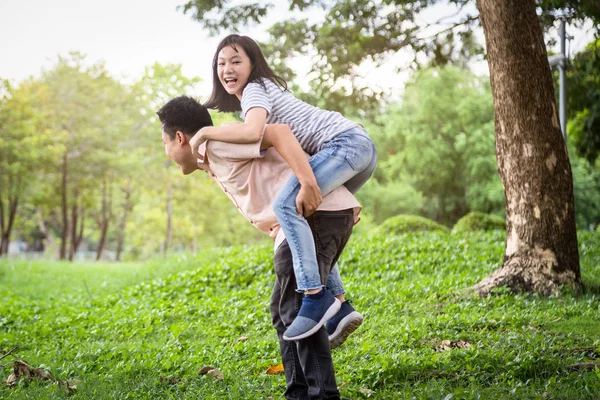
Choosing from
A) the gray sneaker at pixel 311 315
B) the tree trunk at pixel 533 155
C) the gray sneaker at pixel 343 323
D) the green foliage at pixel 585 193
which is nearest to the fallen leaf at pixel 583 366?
the gray sneaker at pixel 343 323

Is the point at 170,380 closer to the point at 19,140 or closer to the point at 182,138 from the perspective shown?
the point at 182,138

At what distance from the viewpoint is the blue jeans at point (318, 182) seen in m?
3.25

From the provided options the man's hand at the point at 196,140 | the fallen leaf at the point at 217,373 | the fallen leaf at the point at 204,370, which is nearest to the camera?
the man's hand at the point at 196,140

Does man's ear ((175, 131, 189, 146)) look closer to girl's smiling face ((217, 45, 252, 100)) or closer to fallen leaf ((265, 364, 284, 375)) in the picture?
girl's smiling face ((217, 45, 252, 100))

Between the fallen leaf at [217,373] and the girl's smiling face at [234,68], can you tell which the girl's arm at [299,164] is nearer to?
the girl's smiling face at [234,68]

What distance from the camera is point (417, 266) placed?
9.36 m

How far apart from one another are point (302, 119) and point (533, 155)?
174 inches

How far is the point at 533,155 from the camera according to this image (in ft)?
23.4

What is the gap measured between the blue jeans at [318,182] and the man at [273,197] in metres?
0.09

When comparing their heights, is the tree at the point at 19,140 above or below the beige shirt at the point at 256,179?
above

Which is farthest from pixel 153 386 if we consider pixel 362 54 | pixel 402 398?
pixel 362 54

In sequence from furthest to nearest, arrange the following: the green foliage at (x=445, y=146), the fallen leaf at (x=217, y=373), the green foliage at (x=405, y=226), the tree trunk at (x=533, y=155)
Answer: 1. the green foliage at (x=445, y=146)
2. the green foliage at (x=405, y=226)
3. the tree trunk at (x=533, y=155)
4. the fallen leaf at (x=217, y=373)

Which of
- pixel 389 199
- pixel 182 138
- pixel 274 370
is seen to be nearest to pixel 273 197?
pixel 182 138

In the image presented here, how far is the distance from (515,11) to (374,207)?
28050 mm
